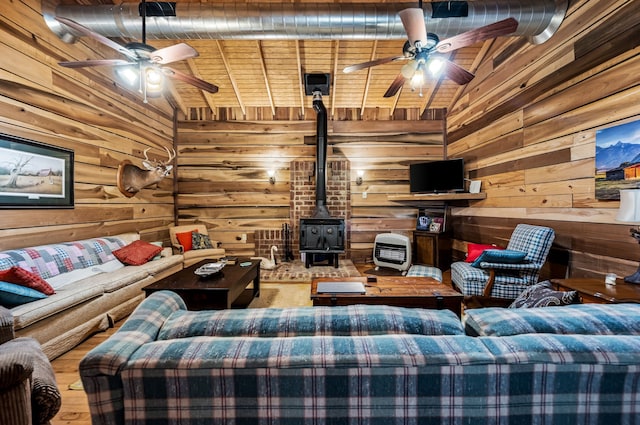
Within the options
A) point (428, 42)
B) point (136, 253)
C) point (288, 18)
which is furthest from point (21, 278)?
point (428, 42)

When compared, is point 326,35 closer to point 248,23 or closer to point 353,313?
point 248,23

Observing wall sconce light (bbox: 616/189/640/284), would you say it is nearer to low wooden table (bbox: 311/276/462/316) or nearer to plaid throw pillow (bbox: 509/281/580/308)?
plaid throw pillow (bbox: 509/281/580/308)

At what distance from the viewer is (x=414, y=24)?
244 cm

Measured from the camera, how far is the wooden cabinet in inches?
200

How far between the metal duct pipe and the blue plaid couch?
3512 millimetres

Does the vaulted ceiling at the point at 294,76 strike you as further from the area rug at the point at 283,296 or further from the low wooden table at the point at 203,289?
the area rug at the point at 283,296

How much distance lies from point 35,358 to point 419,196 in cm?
513

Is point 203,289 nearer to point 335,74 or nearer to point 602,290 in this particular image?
point 602,290

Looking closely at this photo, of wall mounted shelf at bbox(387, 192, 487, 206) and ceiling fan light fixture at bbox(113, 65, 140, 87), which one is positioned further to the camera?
wall mounted shelf at bbox(387, 192, 487, 206)

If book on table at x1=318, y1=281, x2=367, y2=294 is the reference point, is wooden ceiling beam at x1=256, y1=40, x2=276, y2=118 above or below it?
above

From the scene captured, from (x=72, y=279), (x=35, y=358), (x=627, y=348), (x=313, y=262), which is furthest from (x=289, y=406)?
(x=313, y=262)

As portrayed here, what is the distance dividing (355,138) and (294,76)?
1691 mm

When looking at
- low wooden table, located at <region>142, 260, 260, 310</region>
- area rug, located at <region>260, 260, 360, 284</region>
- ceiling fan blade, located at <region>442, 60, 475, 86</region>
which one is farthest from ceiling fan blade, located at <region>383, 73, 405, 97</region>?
area rug, located at <region>260, 260, 360, 284</region>

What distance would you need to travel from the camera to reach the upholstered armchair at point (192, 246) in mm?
4892
